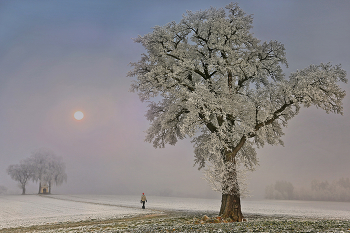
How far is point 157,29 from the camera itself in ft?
64.8

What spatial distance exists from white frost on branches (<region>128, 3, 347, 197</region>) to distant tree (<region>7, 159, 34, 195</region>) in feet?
221

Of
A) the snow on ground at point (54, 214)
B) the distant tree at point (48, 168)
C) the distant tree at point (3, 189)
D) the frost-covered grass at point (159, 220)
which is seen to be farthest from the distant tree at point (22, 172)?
the frost-covered grass at point (159, 220)

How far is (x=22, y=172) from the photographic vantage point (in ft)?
237

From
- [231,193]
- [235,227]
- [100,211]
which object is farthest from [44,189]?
[235,227]

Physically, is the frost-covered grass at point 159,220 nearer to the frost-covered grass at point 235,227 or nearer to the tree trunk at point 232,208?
the frost-covered grass at point 235,227

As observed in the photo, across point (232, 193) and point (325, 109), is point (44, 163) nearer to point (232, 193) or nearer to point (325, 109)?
point (232, 193)

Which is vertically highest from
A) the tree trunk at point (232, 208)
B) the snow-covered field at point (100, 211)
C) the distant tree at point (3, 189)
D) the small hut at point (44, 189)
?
the tree trunk at point (232, 208)

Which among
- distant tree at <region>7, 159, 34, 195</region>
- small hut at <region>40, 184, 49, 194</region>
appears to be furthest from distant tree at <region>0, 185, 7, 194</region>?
small hut at <region>40, 184, 49, 194</region>

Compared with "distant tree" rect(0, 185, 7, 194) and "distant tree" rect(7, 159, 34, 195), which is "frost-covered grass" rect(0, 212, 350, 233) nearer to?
"distant tree" rect(7, 159, 34, 195)

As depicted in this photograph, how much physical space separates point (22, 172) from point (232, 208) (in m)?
76.9

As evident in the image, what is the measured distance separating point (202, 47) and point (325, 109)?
1182cm

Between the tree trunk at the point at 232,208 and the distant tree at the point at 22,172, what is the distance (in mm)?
73449

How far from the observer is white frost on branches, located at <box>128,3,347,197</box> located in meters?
17.9

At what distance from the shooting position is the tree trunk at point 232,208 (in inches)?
691
